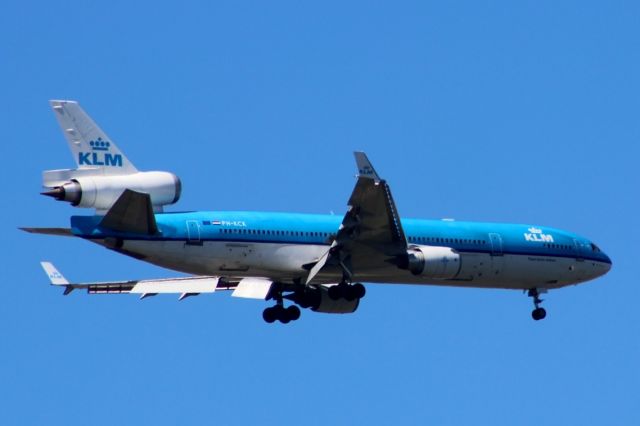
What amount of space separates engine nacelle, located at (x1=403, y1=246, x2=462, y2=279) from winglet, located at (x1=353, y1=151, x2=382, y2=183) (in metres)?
4.56

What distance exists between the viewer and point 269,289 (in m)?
49.7

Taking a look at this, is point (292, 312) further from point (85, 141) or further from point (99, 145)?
point (85, 141)

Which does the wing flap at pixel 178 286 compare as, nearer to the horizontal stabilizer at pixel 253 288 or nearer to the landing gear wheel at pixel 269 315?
the horizontal stabilizer at pixel 253 288

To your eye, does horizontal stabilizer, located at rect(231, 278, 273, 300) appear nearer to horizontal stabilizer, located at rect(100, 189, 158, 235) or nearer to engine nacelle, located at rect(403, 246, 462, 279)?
engine nacelle, located at rect(403, 246, 462, 279)

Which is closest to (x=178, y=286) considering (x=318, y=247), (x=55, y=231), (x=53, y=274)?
(x=53, y=274)

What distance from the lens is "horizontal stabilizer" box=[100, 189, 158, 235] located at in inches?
1671

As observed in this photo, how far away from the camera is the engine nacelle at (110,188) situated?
42.3 meters

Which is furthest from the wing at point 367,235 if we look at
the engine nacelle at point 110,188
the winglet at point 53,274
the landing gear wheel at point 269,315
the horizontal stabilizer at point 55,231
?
the winglet at point 53,274

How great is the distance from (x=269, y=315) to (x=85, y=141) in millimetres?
9718

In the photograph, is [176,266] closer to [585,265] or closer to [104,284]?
[104,284]

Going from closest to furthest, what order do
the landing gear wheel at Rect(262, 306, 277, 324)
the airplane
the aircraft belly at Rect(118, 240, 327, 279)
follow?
the airplane, the aircraft belly at Rect(118, 240, 327, 279), the landing gear wheel at Rect(262, 306, 277, 324)

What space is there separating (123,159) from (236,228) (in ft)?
14.5

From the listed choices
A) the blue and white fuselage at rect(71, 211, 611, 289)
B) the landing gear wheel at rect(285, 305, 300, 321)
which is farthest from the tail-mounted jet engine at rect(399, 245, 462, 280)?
the landing gear wheel at rect(285, 305, 300, 321)

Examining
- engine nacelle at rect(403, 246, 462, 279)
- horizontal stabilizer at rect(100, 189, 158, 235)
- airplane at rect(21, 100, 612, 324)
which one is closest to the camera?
horizontal stabilizer at rect(100, 189, 158, 235)
